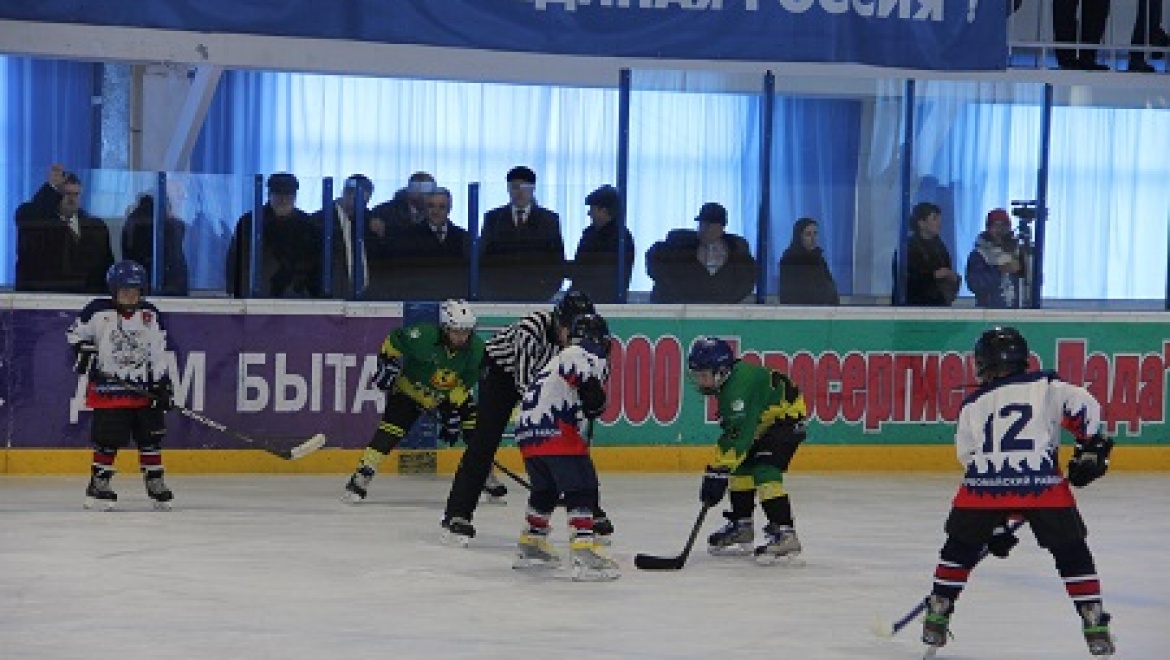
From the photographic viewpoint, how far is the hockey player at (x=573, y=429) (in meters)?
8.77

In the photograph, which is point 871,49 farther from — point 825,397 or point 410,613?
point 410,613

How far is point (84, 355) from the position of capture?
1067cm

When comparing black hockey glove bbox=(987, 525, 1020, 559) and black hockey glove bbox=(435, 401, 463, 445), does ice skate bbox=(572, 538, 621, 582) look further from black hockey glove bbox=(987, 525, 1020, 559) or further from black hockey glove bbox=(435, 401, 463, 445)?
black hockey glove bbox=(435, 401, 463, 445)

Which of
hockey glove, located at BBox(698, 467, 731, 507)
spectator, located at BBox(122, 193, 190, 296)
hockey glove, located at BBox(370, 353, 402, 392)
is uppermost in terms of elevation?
spectator, located at BBox(122, 193, 190, 296)

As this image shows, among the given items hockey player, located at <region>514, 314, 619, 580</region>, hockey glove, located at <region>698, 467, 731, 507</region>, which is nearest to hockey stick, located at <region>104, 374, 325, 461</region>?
hockey player, located at <region>514, 314, 619, 580</region>

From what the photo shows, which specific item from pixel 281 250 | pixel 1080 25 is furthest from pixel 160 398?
pixel 1080 25

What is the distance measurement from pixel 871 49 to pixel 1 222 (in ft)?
17.5

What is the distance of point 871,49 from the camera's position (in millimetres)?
13984

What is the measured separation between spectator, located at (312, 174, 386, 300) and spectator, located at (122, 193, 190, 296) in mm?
746

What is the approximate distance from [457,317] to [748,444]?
2.26 m

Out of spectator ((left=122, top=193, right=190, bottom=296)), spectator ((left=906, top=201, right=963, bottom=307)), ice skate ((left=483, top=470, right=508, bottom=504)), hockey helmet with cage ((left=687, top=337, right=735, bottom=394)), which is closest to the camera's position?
hockey helmet with cage ((left=687, top=337, right=735, bottom=394))

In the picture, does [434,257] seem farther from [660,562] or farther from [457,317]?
[660,562]

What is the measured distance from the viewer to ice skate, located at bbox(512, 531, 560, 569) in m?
9.17

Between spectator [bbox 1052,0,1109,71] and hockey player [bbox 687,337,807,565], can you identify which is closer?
hockey player [bbox 687,337,807,565]
